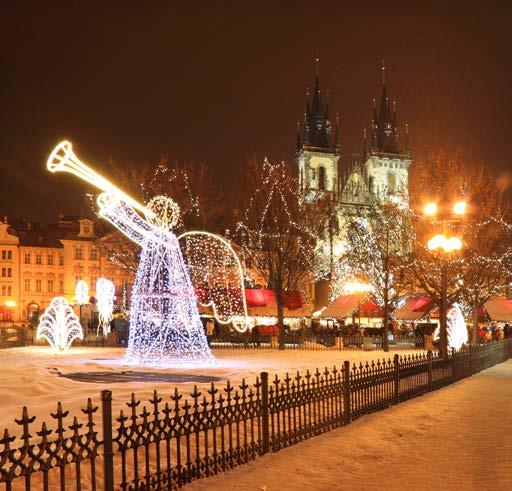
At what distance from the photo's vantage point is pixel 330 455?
30.8ft

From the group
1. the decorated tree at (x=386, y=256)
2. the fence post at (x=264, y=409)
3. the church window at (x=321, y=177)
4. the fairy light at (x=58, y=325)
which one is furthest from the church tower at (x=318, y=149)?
the fence post at (x=264, y=409)

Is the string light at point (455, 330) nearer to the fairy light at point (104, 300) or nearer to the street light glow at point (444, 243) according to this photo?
the street light glow at point (444, 243)

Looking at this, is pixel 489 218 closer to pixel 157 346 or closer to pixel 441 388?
pixel 441 388

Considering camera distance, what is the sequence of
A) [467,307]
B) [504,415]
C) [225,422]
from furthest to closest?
[467,307] → [504,415] → [225,422]

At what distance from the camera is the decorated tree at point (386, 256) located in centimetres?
3644

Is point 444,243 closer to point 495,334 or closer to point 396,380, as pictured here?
point 396,380

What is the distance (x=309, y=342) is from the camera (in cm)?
3634

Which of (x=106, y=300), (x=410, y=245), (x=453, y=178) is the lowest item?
(x=106, y=300)

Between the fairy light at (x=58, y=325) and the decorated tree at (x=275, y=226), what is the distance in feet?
35.1

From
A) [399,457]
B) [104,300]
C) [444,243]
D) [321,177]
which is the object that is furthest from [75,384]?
[321,177]

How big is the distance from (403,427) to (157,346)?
9844 mm

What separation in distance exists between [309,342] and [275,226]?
6356 millimetres

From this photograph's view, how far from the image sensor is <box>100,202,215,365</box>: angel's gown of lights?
1952 cm

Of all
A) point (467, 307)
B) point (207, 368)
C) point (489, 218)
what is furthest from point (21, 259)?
point (207, 368)
